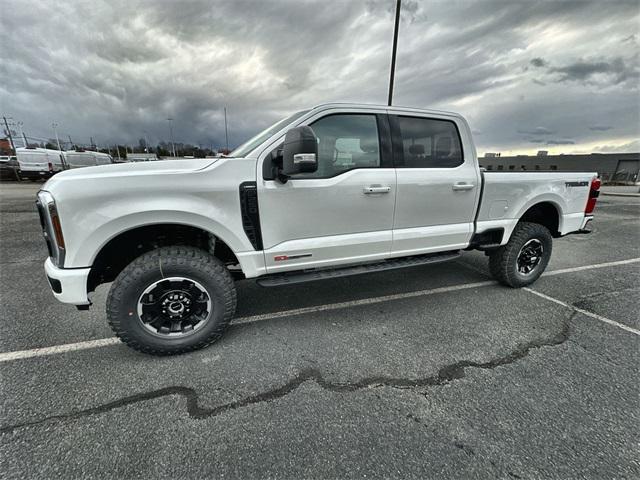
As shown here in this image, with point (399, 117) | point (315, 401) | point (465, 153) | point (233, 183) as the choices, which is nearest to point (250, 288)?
point (233, 183)

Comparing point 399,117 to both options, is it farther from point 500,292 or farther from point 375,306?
point 500,292

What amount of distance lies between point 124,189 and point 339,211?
5.66 feet

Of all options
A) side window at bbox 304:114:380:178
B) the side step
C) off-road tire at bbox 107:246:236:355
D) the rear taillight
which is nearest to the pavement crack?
off-road tire at bbox 107:246:236:355

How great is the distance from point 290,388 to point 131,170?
80.9 inches

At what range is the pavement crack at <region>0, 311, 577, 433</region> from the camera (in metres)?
1.90

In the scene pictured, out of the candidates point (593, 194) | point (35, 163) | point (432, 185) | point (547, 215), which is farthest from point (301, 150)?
point (35, 163)

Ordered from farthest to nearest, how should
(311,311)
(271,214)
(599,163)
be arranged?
1. (599,163)
2. (311,311)
3. (271,214)

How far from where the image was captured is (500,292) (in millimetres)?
3785

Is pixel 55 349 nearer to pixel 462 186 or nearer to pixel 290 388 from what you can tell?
pixel 290 388

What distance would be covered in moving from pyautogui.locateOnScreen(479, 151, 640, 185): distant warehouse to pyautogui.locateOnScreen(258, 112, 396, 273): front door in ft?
94.4

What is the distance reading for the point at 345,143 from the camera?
281cm

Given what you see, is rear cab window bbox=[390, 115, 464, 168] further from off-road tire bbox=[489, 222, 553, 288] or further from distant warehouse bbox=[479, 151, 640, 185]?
distant warehouse bbox=[479, 151, 640, 185]

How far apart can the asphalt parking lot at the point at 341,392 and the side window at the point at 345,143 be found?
157 centimetres

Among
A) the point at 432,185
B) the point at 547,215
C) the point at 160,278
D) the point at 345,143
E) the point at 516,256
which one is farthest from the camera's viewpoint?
the point at 547,215
